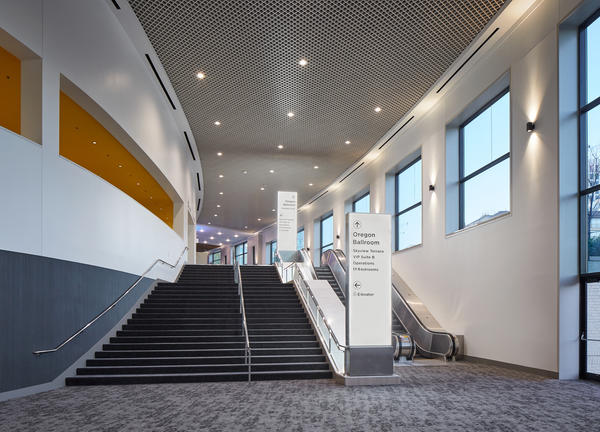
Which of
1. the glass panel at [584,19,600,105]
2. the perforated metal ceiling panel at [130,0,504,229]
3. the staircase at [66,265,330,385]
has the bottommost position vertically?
the staircase at [66,265,330,385]

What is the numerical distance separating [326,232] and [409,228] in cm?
1207

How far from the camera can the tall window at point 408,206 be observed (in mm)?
16312

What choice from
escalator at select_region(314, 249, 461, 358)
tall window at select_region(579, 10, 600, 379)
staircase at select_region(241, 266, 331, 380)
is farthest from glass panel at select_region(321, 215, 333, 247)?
tall window at select_region(579, 10, 600, 379)

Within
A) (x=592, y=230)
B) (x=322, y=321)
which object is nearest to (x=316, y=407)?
(x=322, y=321)

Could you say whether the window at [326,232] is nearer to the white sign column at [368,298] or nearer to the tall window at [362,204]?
the tall window at [362,204]

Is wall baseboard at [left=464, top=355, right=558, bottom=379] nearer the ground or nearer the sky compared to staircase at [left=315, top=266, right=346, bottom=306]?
nearer the ground

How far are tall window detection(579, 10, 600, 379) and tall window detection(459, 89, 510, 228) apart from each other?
230cm

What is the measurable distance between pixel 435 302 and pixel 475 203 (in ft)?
9.40

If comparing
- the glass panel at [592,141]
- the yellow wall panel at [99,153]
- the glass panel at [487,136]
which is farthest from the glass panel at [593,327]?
the yellow wall panel at [99,153]

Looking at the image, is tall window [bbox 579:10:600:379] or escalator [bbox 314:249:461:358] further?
escalator [bbox 314:249:461:358]

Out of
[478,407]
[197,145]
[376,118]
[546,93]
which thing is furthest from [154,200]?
[478,407]

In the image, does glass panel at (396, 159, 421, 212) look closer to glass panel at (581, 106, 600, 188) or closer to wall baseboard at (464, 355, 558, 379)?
wall baseboard at (464, 355, 558, 379)

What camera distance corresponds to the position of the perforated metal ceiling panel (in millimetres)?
9477

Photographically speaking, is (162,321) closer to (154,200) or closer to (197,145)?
(154,200)
